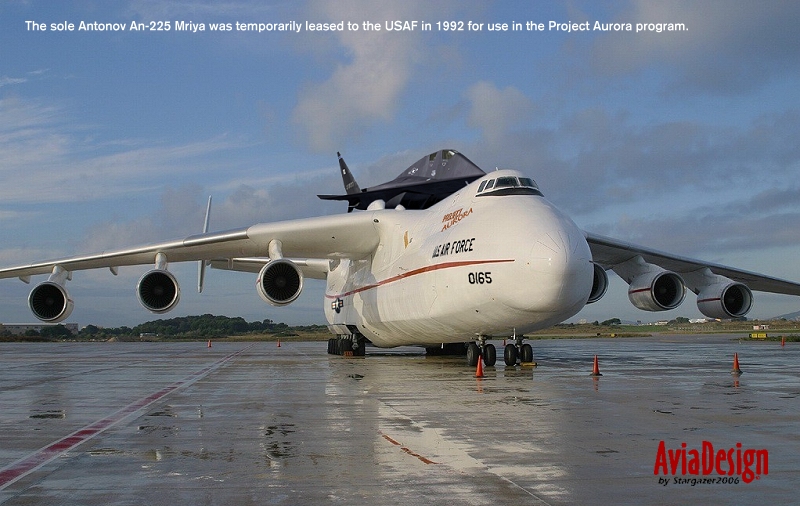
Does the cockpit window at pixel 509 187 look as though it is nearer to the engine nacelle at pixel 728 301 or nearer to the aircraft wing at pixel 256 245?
the aircraft wing at pixel 256 245

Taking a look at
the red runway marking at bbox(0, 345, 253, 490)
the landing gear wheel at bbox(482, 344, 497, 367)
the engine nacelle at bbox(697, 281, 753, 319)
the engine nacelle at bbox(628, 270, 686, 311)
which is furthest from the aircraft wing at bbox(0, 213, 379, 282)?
the red runway marking at bbox(0, 345, 253, 490)

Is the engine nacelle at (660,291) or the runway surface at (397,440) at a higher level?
the engine nacelle at (660,291)

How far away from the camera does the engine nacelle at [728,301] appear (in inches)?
846

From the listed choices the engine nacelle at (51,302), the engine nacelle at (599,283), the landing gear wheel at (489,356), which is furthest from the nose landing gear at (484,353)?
the engine nacelle at (51,302)

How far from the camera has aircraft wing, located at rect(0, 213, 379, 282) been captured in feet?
70.2

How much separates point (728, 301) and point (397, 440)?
55.2 feet

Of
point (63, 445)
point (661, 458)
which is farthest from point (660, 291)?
point (63, 445)

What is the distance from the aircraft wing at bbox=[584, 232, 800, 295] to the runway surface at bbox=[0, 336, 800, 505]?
7.83 m

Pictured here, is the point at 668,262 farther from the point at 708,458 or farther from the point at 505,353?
the point at 708,458

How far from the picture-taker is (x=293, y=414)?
916 centimetres

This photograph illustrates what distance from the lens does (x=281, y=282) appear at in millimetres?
20391

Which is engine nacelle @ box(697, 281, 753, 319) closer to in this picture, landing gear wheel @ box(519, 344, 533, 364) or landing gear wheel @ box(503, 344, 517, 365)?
landing gear wheel @ box(519, 344, 533, 364)

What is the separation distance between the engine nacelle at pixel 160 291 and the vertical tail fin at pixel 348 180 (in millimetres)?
11859

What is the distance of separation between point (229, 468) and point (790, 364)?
15221mm
